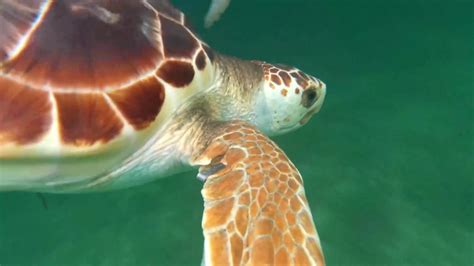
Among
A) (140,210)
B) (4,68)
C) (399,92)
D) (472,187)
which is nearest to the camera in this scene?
(4,68)

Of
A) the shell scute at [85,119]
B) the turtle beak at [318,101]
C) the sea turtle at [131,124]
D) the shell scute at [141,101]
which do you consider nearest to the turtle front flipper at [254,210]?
the sea turtle at [131,124]

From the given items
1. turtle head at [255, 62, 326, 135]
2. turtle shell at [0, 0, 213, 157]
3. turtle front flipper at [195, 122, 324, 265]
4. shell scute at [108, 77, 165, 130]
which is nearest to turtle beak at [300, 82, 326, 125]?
turtle head at [255, 62, 326, 135]

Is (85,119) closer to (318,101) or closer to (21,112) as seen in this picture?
(21,112)

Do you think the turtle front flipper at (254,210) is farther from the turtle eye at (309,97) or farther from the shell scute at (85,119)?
the turtle eye at (309,97)

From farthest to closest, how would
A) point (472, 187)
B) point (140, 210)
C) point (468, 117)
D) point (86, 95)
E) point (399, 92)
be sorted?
point (399, 92) → point (468, 117) → point (472, 187) → point (140, 210) → point (86, 95)

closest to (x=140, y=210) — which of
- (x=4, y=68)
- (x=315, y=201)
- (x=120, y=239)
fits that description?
(x=120, y=239)

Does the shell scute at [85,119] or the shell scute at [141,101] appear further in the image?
the shell scute at [141,101]

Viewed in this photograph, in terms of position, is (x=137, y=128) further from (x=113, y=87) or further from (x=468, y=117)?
(x=468, y=117)
